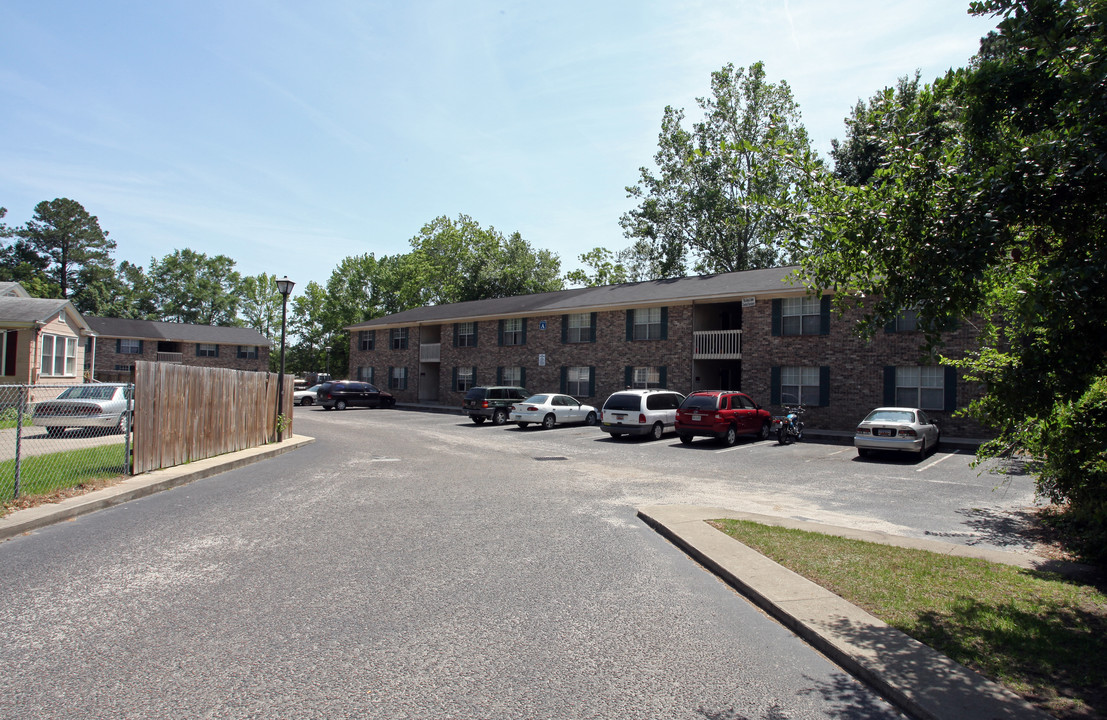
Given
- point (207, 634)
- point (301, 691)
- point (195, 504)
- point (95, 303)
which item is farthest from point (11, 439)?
point (95, 303)

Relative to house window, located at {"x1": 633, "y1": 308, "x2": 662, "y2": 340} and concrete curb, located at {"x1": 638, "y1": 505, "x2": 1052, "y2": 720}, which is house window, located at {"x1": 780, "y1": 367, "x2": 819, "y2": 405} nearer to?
house window, located at {"x1": 633, "y1": 308, "x2": 662, "y2": 340}

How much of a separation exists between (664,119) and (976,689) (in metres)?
51.1

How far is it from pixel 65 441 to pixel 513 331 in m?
22.8

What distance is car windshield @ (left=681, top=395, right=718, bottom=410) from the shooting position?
19.6 meters

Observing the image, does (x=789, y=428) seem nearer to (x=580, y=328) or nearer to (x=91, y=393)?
(x=580, y=328)

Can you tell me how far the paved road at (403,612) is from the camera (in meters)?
3.78

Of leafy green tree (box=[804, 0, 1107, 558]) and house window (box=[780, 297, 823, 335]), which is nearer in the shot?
leafy green tree (box=[804, 0, 1107, 558])

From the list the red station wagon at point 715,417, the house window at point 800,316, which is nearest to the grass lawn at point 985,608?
the red station wagon at point 715,417

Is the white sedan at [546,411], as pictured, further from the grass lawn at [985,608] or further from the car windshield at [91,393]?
the grass lawn at [985,608]

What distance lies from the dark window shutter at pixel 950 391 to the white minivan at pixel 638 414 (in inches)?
340

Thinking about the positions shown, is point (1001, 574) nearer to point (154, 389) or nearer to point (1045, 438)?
point (1045, 438)

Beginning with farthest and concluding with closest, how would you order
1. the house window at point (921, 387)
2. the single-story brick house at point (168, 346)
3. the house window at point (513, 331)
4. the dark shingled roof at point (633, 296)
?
the single-story brick house at point (168, 346), the house window at point (513, 331), the dark shingled roof at point (633, 296), the house window at point (921, 387)

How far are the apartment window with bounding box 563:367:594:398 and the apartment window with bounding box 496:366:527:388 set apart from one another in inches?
131

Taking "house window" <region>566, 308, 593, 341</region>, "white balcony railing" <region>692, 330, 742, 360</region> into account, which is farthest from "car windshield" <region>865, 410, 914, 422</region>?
"house window" <region>566, 308, 593, 341</region>
